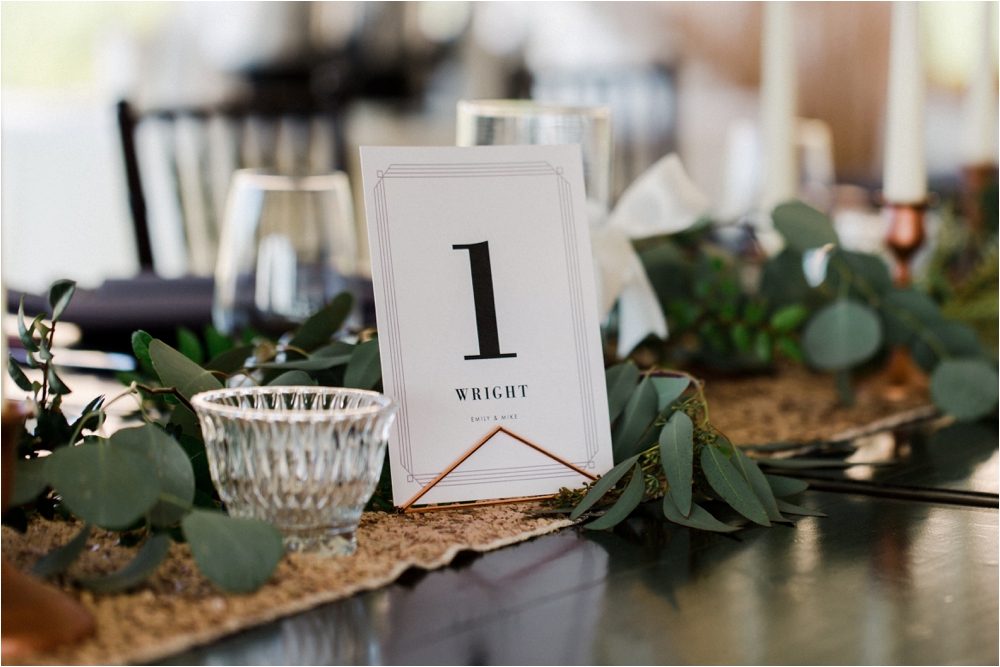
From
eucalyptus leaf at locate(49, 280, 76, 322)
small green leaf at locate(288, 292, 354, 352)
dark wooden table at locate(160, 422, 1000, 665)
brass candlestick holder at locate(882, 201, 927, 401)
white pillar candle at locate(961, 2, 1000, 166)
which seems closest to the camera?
dark wooden table at locate(160, 422, 1000, 665)

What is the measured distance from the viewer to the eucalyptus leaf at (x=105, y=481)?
403 mm

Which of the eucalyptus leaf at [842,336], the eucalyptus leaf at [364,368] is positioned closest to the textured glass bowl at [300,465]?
the eucalyptus leaf at [364,368]

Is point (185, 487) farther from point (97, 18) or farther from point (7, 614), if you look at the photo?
point (97, 18)

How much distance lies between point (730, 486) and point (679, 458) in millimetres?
35

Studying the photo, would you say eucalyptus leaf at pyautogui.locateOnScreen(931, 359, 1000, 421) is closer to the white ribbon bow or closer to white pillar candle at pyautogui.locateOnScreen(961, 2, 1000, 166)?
the white ribbon bow

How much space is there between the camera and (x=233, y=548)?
0.41 meters

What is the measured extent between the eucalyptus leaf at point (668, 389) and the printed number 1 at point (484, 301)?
0.10m

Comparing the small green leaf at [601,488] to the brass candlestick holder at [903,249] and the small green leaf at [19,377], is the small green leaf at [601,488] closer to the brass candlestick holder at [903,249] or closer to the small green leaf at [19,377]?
the small green leaf at [19,377]

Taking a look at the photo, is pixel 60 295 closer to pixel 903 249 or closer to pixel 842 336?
pixel 842 336

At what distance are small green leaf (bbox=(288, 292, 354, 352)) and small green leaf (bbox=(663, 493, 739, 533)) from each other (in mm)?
268

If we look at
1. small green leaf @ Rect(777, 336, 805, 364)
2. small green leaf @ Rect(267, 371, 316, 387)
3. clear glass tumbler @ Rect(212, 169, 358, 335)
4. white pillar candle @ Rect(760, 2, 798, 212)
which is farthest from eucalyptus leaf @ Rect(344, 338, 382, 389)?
white pillar candle @ Rect(760, 2, 798, 212)

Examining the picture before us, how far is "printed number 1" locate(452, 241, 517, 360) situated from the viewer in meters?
0.56

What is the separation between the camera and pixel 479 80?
4391 mm

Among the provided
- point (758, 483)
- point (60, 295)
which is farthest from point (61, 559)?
point (758, 483)
